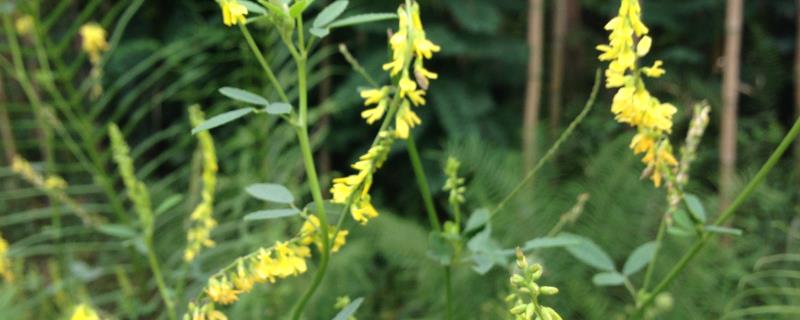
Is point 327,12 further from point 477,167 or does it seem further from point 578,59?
point 578,59

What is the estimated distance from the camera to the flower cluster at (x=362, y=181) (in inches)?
19.2

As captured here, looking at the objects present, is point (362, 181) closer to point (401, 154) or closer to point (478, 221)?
point (478, 221)

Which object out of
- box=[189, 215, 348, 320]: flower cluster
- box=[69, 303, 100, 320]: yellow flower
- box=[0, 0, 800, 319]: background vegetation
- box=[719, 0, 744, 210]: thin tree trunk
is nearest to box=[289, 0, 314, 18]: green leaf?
box=[189, 215, 348, 320]: flower cluster

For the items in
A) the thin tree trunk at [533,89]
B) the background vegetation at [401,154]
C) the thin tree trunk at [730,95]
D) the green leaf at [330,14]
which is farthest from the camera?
the thin tree trunk at [533,89]

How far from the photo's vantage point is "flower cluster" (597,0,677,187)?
0.49 meters

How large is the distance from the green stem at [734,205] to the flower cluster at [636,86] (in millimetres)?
56

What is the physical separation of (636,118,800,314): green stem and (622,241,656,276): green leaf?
2.7 inches

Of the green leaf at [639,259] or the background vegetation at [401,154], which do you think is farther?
the background vegetation at [401,154]

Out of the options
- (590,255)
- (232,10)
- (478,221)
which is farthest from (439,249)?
(232,10)

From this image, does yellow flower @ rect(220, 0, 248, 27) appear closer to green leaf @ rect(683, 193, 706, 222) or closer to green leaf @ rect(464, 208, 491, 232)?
green leaf @ rect(464, 208, 491, 232)

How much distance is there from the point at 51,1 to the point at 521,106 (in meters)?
1.58

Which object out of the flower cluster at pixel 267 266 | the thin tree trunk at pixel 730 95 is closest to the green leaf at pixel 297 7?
the flower cluster at pixel 267 266

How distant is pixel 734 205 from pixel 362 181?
29 cm

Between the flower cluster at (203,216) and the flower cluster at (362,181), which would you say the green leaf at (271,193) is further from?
the flower cluster at (203,216)
